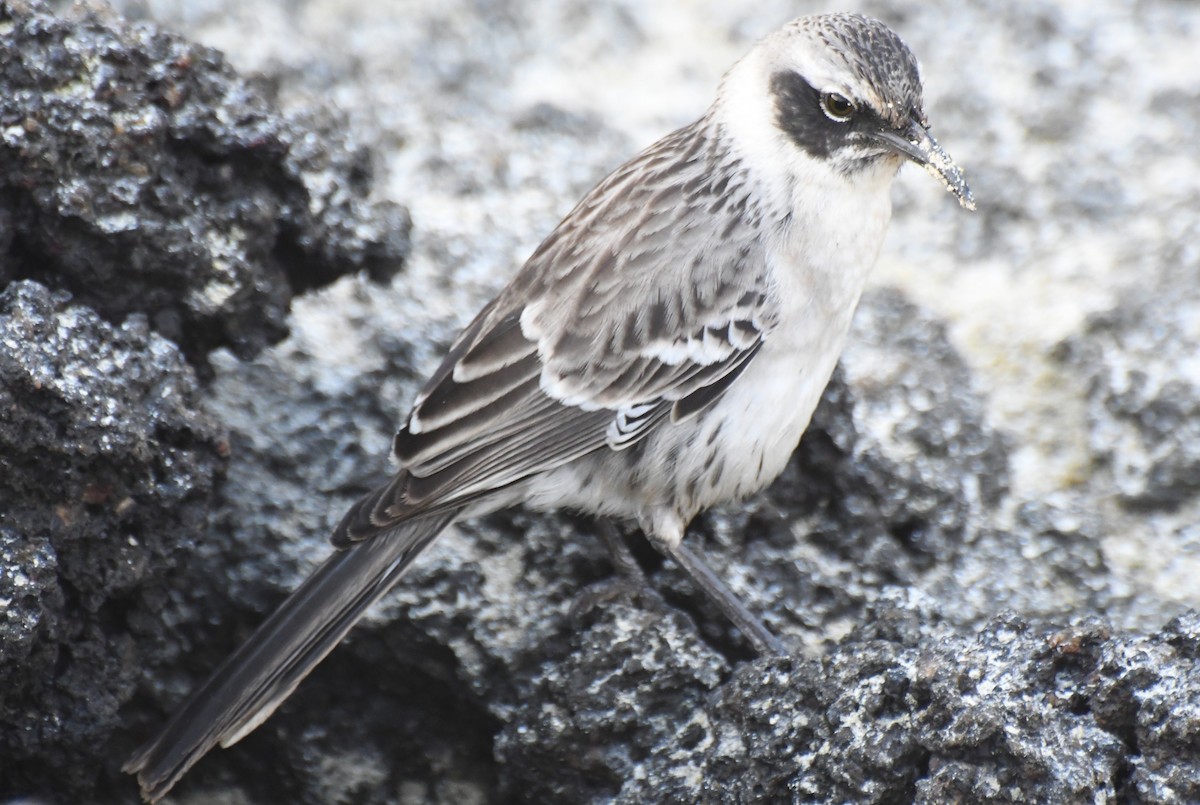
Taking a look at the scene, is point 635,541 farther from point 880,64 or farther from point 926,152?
point 880,64

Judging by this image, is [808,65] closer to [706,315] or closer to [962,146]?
[706,315]

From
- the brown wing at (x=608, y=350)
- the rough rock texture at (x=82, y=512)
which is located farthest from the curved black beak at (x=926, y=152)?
the rough rock texture at (x=82, y=512)

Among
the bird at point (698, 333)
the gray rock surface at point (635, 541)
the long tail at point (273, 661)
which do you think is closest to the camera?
the gray rock surface at point (635, 541)

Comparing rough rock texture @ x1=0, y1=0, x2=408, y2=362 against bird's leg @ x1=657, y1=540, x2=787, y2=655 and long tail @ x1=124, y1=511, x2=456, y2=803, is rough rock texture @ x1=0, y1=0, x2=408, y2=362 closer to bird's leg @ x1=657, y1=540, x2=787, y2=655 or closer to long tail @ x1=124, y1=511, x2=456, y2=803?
long tail @ x1=124, y1=511, x2=456, y2=803

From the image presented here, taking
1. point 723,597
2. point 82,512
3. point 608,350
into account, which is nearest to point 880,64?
point 608,350

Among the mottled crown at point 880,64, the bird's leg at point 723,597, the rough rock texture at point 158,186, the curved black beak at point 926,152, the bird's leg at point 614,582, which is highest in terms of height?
the rough rock texture at point 158,186

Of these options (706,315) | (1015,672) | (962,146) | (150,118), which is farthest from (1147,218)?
(150,118)

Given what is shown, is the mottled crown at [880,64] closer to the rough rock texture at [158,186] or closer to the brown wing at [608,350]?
the brown wing at [608,350]
